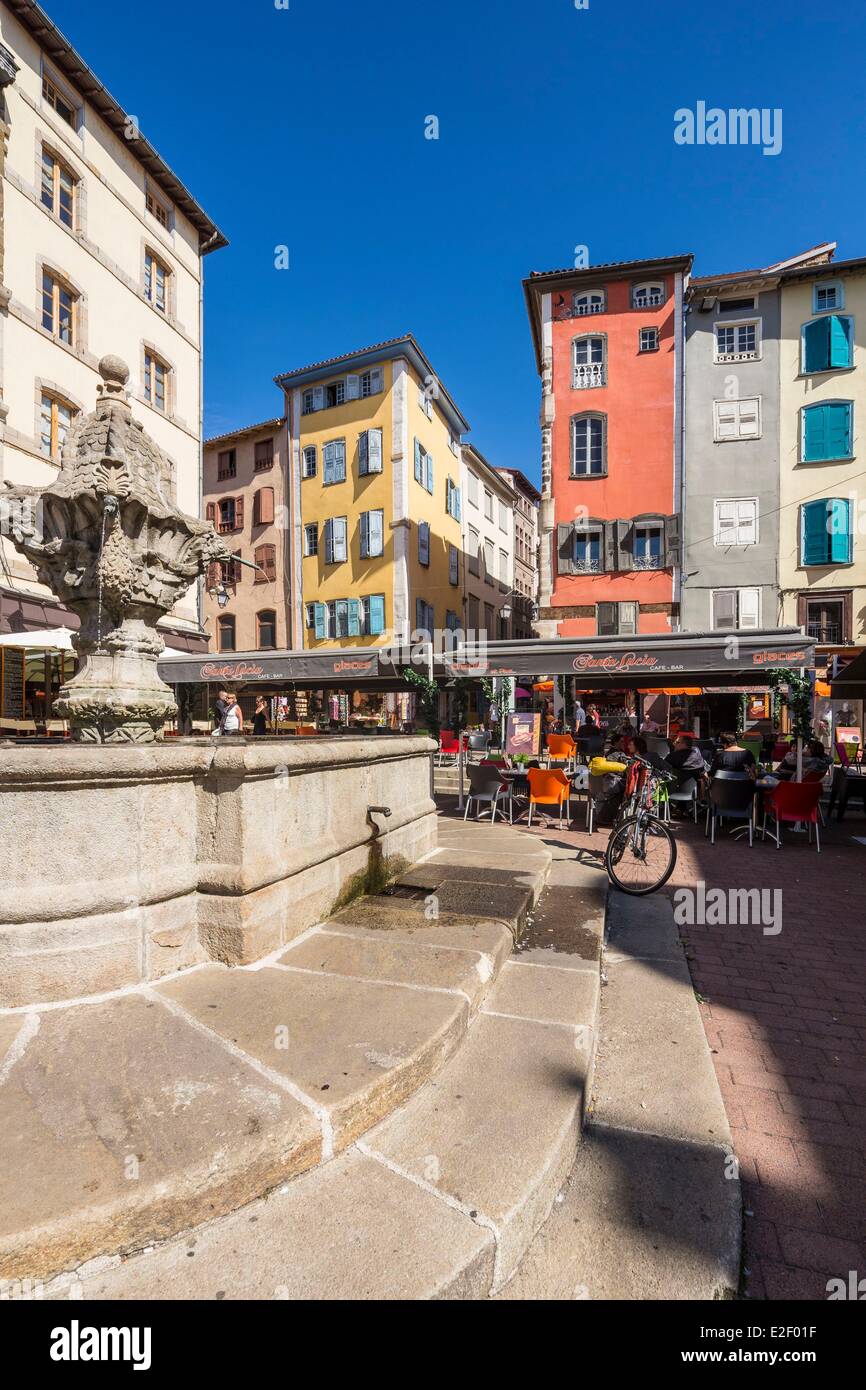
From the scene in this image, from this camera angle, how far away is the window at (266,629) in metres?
27.1

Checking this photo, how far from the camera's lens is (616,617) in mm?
21172

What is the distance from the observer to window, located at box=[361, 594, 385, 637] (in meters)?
24.4

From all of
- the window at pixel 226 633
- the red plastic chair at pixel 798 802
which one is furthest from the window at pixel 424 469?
the red plastic chair at pixel 798 802

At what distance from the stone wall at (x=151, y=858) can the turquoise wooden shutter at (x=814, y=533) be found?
2206 centimetres

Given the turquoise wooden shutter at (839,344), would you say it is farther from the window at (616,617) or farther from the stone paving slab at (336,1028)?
the stone paving slab at (336,1028)

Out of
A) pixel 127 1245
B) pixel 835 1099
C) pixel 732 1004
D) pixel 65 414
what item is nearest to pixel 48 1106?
pixel 127 1245

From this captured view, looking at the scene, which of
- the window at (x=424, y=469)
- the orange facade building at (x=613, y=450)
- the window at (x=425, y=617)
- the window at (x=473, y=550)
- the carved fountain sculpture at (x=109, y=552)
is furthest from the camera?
the window at (x=473, y=550)

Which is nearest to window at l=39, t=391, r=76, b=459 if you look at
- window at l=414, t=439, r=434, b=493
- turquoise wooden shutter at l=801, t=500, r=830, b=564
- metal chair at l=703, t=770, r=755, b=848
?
window at l=414, t=439, r=434, b=493

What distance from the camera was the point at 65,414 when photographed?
49.5 feet

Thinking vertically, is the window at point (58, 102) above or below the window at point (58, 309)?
above

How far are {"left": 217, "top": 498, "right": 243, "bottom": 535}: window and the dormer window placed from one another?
15.8 meters

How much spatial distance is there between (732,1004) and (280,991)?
98.0 inches

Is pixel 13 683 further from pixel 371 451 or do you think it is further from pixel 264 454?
pixel 264 454
